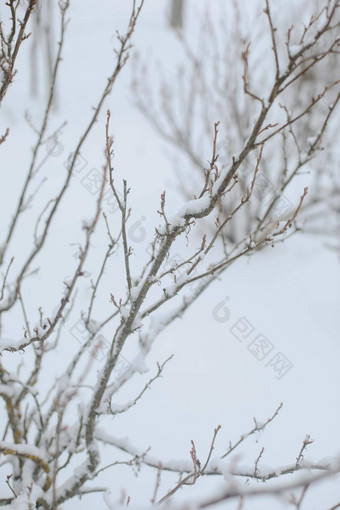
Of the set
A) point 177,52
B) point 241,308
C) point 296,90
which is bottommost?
point 241,308

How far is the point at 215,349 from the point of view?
12.3ft

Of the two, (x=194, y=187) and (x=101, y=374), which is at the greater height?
(x=194, y=187)

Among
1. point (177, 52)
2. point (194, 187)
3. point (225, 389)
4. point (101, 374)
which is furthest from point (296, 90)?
point (177, 52)

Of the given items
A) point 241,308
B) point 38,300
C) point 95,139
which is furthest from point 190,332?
point 95,139

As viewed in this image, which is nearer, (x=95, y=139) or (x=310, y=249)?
(x=310, y=249)

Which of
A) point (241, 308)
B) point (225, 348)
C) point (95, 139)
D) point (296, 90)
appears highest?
point (95, 139)

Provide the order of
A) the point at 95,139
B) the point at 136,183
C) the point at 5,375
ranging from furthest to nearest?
the point at 95,139 < the point at 136,183 < the point at 5,375

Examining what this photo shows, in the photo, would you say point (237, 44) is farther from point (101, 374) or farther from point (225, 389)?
point (101, 374)

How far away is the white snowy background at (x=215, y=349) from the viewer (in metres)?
2.92

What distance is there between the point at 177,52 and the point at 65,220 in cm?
839

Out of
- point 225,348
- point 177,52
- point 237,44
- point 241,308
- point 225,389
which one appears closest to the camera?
point 225,389

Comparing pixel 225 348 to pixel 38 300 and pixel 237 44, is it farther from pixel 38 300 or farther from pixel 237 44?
pixel 237 44

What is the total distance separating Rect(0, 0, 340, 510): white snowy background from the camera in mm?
2922

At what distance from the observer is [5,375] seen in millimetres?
1940
